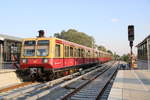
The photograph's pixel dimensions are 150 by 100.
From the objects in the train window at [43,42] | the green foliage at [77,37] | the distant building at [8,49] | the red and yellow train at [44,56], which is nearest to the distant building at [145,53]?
the red and yellow train at [44,56]

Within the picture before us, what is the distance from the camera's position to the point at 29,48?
13.4 meters

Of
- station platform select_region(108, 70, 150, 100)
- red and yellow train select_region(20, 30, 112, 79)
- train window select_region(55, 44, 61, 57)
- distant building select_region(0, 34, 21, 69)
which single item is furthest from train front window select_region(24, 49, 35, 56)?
station platform select_region(108, 70, 150, 100)

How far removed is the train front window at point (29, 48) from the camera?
Result: 13289 millimetres

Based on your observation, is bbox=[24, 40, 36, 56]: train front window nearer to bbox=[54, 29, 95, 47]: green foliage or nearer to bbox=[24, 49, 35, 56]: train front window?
bbox=[24, 49, 35, 56]: train front window

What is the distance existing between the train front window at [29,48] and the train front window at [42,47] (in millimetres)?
388

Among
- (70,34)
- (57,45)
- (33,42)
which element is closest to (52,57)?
(57,45)

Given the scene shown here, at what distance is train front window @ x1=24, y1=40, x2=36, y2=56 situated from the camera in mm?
13289

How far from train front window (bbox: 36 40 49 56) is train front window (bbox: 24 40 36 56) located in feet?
1.27

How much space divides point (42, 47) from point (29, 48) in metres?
1.02

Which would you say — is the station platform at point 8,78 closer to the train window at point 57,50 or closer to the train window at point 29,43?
the train window at point 29,43

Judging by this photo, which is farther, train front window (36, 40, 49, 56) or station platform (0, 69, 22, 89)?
train front window (36, 40, 49, 56)

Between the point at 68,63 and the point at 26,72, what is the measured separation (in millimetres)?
3418

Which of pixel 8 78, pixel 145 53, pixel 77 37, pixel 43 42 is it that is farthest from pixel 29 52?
pixel 77 37

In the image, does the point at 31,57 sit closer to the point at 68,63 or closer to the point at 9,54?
the point at 68,63
